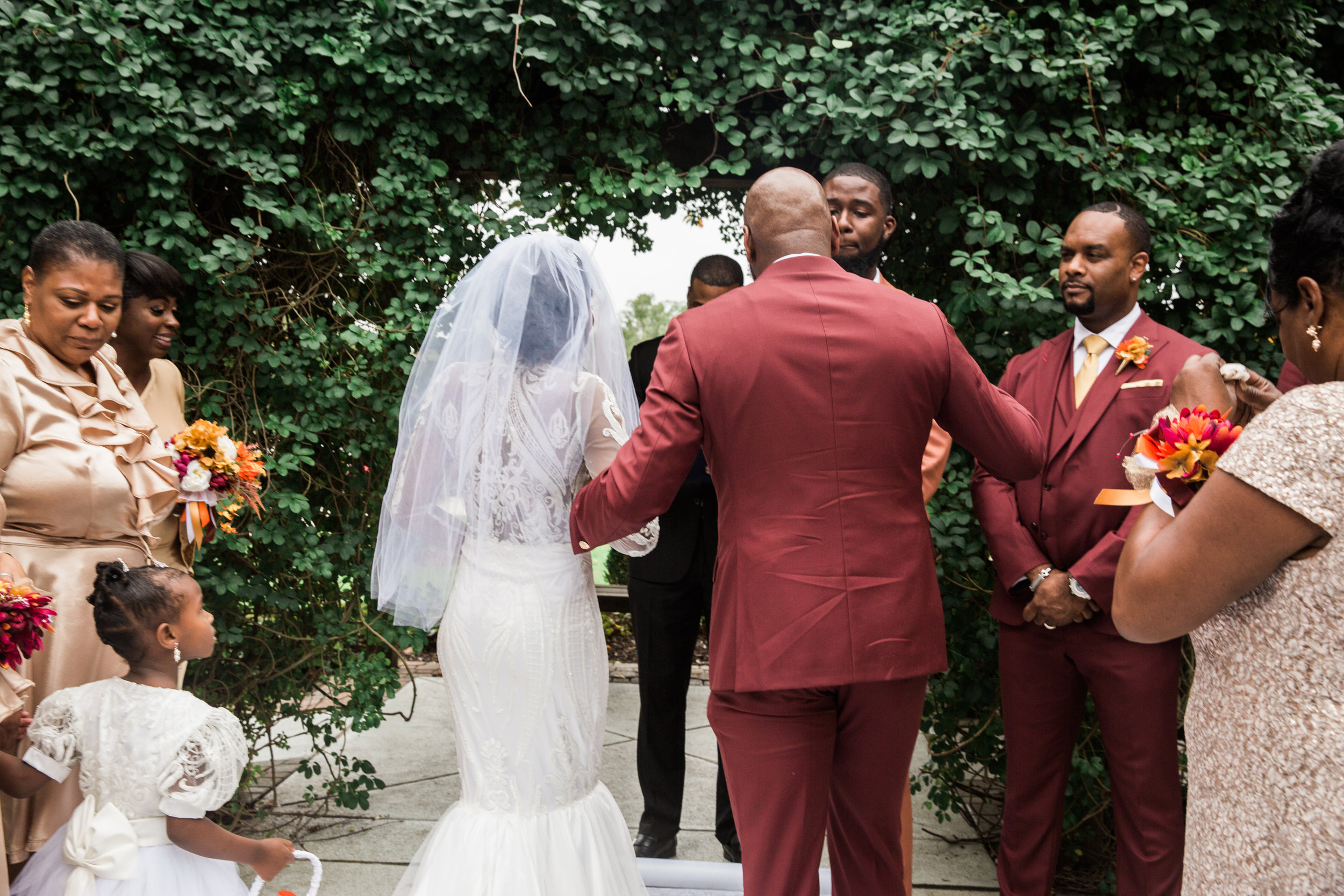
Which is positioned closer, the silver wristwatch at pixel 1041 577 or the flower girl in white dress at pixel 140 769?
the flower girl in white dress at pixel 140 769

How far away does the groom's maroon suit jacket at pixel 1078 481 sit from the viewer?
116 inches

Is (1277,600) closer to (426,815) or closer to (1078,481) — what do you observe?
(1078,481)

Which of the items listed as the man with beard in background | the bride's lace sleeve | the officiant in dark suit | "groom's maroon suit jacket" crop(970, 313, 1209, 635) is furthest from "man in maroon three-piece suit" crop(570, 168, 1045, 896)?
the officiant in dark suit

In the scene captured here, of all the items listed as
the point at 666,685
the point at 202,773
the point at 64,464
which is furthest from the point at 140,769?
the point at 666,685

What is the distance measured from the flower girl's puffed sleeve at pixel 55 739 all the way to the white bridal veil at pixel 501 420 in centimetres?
84

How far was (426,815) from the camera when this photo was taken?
437 centimetres

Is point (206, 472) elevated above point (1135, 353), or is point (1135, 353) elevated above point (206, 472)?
A: point (1135, 353)

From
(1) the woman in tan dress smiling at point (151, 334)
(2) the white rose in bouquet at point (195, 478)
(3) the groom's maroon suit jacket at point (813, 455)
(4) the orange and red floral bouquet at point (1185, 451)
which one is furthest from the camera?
(1) the woman in tan dress smiling at point (151, 334)

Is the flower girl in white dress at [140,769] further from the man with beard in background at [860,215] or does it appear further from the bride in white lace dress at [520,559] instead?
the man with beard in background at [860,215]

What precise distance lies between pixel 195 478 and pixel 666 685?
187 centimetres

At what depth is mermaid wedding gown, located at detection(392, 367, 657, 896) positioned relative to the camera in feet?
8.96

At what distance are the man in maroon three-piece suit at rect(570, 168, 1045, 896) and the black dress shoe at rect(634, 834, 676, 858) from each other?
1.55 metres

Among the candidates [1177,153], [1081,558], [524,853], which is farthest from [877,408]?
[1177,153]

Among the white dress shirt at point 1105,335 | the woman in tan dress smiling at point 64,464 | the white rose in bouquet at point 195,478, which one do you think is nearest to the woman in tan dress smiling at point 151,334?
the white rose in bouquet at point 195,478
